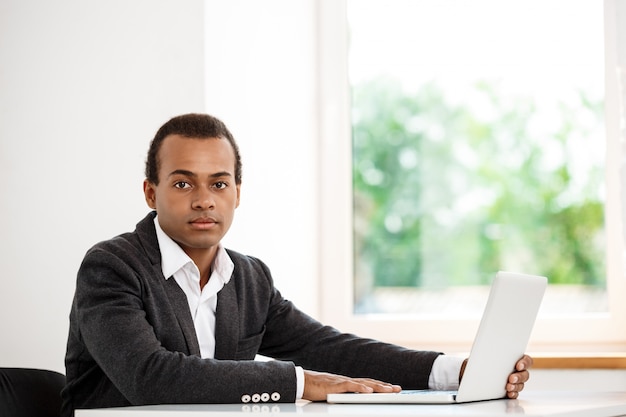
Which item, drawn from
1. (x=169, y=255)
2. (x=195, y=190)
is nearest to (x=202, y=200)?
(x=195, y=190)

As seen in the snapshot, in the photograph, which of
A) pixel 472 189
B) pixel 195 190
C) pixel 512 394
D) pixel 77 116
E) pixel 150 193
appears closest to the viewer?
pixel 512 394

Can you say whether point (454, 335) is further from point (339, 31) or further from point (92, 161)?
point (92, 161)

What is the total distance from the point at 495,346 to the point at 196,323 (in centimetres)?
72

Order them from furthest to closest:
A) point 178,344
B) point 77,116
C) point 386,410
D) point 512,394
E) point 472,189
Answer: point 472,189 < point 77,116 < point 178,344 < point 512,394 < point 386,410

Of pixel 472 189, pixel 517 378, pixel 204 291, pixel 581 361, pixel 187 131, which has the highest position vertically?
pixel 187 131

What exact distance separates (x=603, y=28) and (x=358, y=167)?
3.03 ft

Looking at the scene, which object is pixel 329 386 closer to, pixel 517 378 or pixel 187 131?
pixel 517 378

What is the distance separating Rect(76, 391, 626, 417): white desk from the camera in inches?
52.7

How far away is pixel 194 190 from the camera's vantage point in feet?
6.55

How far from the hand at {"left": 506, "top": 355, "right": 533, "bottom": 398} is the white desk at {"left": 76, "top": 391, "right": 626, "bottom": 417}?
0.32 feet

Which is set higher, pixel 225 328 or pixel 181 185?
pixel 181 185

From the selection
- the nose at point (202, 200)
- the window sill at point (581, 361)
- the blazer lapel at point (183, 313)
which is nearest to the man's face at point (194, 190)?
the nose at point (202, 200)

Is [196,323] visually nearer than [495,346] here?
No

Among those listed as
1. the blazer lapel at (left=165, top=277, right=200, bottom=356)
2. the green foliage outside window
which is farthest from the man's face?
the green foliage outside window
